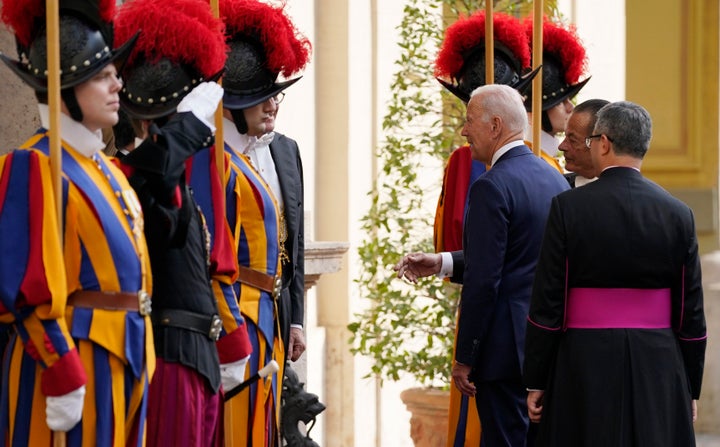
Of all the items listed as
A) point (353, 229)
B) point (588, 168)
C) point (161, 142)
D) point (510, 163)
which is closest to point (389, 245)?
point (353, 229)

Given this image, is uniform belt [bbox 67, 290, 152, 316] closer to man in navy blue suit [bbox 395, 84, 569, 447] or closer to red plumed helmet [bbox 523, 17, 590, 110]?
man in navy blue suit [bbox 395, 84, 569, 447]

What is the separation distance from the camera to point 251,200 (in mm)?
4469

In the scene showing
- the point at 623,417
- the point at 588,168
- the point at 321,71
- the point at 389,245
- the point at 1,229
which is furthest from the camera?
the point at 321,71

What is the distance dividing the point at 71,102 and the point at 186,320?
0.70 metres

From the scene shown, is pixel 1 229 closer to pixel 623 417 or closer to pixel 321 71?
pixel 623 417

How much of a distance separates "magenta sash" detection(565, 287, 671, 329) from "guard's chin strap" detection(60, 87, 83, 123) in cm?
153

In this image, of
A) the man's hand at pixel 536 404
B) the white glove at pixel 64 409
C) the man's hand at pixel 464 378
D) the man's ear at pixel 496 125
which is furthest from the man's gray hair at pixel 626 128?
the white glove at pixel 64 409

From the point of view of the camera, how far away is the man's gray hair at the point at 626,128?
423 cm

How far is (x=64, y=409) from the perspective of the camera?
3293 mm

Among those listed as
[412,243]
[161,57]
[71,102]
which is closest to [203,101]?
[161,57]

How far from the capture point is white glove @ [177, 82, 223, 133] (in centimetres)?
381

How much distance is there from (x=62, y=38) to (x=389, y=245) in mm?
3655

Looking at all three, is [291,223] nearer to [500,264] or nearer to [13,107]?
[500,264]

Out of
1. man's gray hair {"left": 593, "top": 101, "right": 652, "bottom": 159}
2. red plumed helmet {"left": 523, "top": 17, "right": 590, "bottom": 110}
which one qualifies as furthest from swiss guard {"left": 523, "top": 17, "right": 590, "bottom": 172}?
man's gray hair {"left": 593, "top": 101, "right": 652, "bottom": 159}
